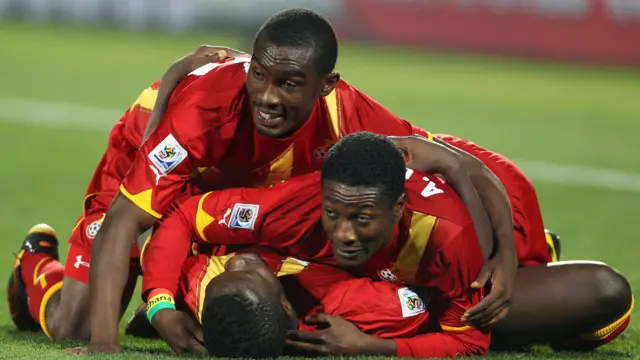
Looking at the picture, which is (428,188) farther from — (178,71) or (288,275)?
(178,71)

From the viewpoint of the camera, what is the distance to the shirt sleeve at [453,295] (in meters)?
5.46

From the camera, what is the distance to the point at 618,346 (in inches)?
241

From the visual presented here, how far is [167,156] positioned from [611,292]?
2107mm

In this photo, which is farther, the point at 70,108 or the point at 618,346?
the point at 70,108

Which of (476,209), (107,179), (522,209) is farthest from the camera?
(107,179)

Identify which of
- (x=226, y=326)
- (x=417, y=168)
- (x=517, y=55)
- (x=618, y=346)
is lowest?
(x=517, y=55)

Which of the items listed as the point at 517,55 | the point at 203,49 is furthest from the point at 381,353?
the point at 517,55

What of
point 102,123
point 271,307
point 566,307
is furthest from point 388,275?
point 102,123

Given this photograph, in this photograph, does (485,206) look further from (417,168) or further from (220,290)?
(220,290)

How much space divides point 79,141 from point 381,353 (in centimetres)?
773

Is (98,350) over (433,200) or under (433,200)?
under

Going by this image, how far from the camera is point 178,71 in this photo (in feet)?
21.3

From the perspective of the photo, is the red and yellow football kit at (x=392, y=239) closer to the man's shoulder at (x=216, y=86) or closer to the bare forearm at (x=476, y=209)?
the bare forearm at (x=476, y=209)

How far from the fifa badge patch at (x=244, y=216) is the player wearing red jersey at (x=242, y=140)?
328mm
